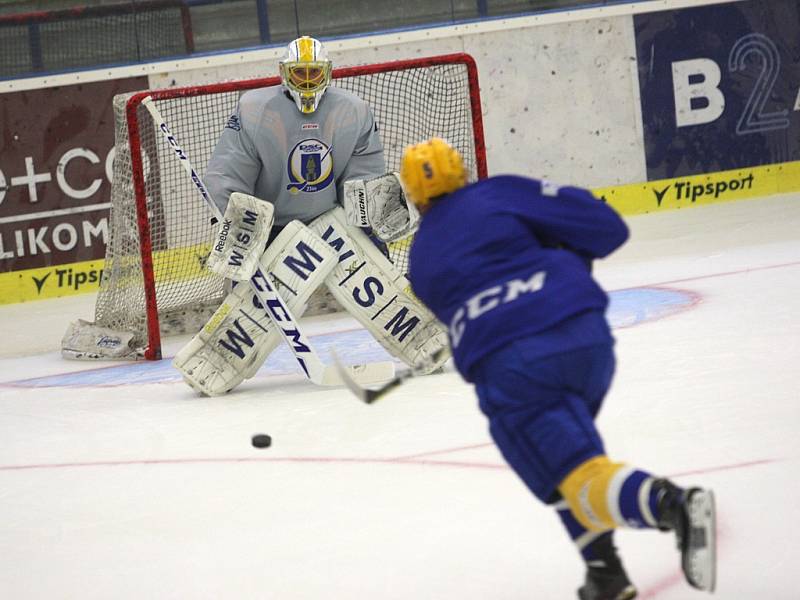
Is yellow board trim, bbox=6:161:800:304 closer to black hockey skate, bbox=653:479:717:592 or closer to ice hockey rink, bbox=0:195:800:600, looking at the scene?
ice hockey rink, bbox=0:195:800:600

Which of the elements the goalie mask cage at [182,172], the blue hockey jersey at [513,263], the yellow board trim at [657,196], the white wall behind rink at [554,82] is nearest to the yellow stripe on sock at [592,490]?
the blue hockey jersey at [513,263]

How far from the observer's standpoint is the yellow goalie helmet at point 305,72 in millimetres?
4734

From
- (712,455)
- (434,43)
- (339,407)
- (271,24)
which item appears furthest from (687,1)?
(712,455)

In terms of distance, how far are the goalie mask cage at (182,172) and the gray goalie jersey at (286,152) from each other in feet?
2.73

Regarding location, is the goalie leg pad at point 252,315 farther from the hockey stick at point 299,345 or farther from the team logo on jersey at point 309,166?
the team logo on jersey at point 309,166

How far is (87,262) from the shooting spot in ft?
27.3

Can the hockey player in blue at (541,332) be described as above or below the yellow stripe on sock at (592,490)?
above

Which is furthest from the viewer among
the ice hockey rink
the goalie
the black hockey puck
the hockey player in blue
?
the goalie

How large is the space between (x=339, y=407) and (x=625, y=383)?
884mm

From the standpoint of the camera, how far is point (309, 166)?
485 centimetres

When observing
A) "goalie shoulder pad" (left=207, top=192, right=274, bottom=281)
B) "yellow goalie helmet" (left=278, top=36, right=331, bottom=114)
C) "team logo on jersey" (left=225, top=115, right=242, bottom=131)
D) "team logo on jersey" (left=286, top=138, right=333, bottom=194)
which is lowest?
"goalie shoulder pad" (left=207, top=192, right=274, bottom=281)

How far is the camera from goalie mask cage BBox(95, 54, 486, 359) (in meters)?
5.70

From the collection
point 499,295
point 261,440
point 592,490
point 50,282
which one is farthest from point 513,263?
point 50,282

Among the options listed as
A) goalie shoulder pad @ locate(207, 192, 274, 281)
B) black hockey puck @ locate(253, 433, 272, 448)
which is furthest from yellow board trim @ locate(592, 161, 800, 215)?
black hockey puck @ locate(253, 433, 272, 448)
